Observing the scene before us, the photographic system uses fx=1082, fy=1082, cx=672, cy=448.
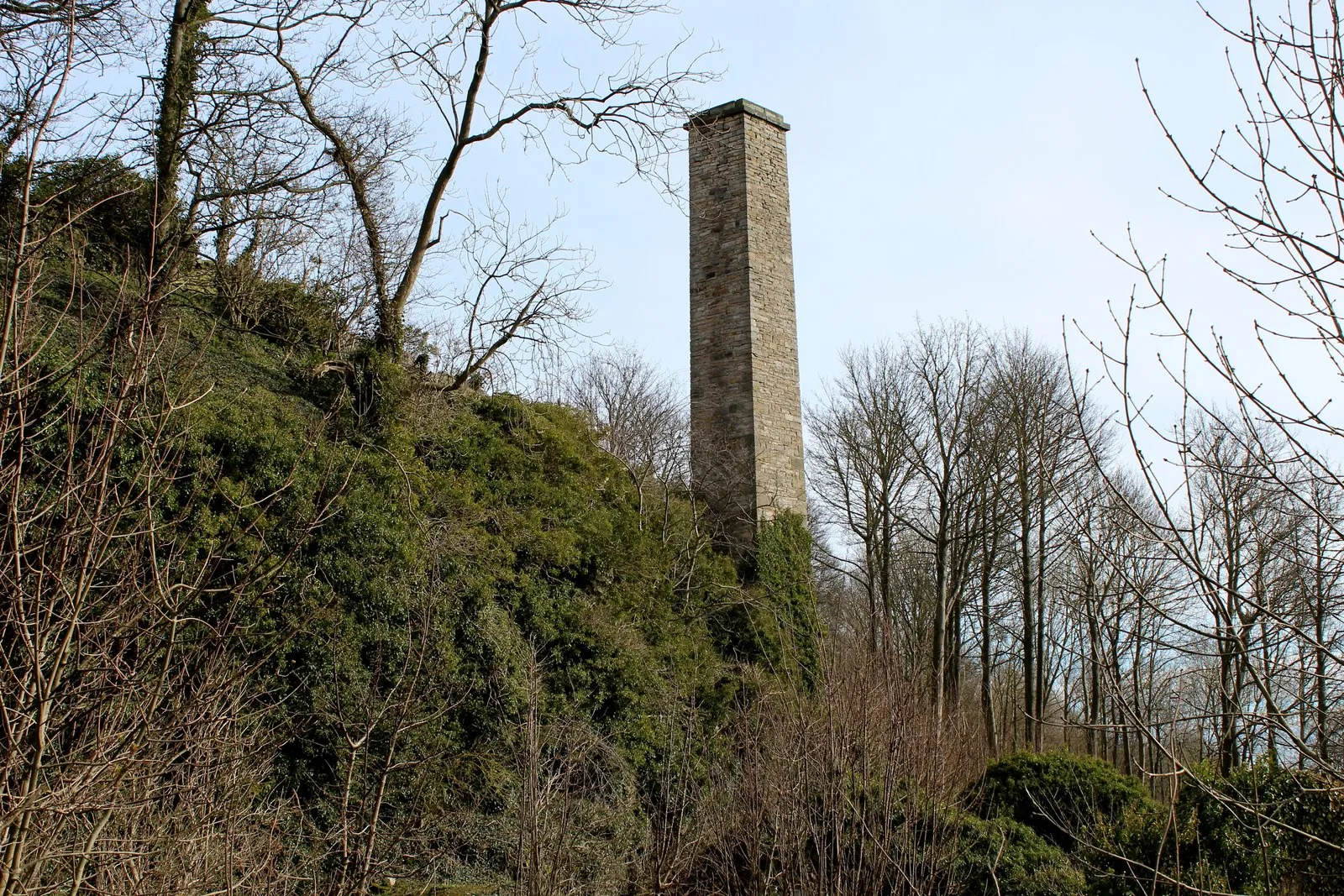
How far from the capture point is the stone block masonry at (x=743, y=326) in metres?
17.6

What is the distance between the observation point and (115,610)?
148 inches

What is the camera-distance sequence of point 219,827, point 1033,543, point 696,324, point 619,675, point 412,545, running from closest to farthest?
point 219,827 → point 412,545 → point 619,675 → point 696,324 → point 1033,543

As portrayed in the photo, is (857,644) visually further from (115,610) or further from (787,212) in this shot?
(787,212)

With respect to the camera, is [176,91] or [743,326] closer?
[176,91]

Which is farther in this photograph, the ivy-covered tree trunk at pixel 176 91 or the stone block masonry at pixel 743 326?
the stone block masonry at pixel 743 326

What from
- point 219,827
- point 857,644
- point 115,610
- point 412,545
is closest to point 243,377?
point 412,545

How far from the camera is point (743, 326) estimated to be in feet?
59.2

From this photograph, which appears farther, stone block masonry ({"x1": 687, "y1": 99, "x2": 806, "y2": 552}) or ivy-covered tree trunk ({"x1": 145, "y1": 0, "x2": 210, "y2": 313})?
stone block masonry ({"x1": 687, "y1": 99, "x2": 806, "y2": 552})

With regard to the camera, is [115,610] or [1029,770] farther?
[1029,770]

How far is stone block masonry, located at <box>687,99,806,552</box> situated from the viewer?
17578 mm

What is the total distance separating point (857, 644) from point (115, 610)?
21.1 feet

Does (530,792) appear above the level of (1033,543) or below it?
below

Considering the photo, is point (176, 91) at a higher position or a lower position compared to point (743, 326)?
higher

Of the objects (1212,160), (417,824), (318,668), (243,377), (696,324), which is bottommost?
(417,824)
